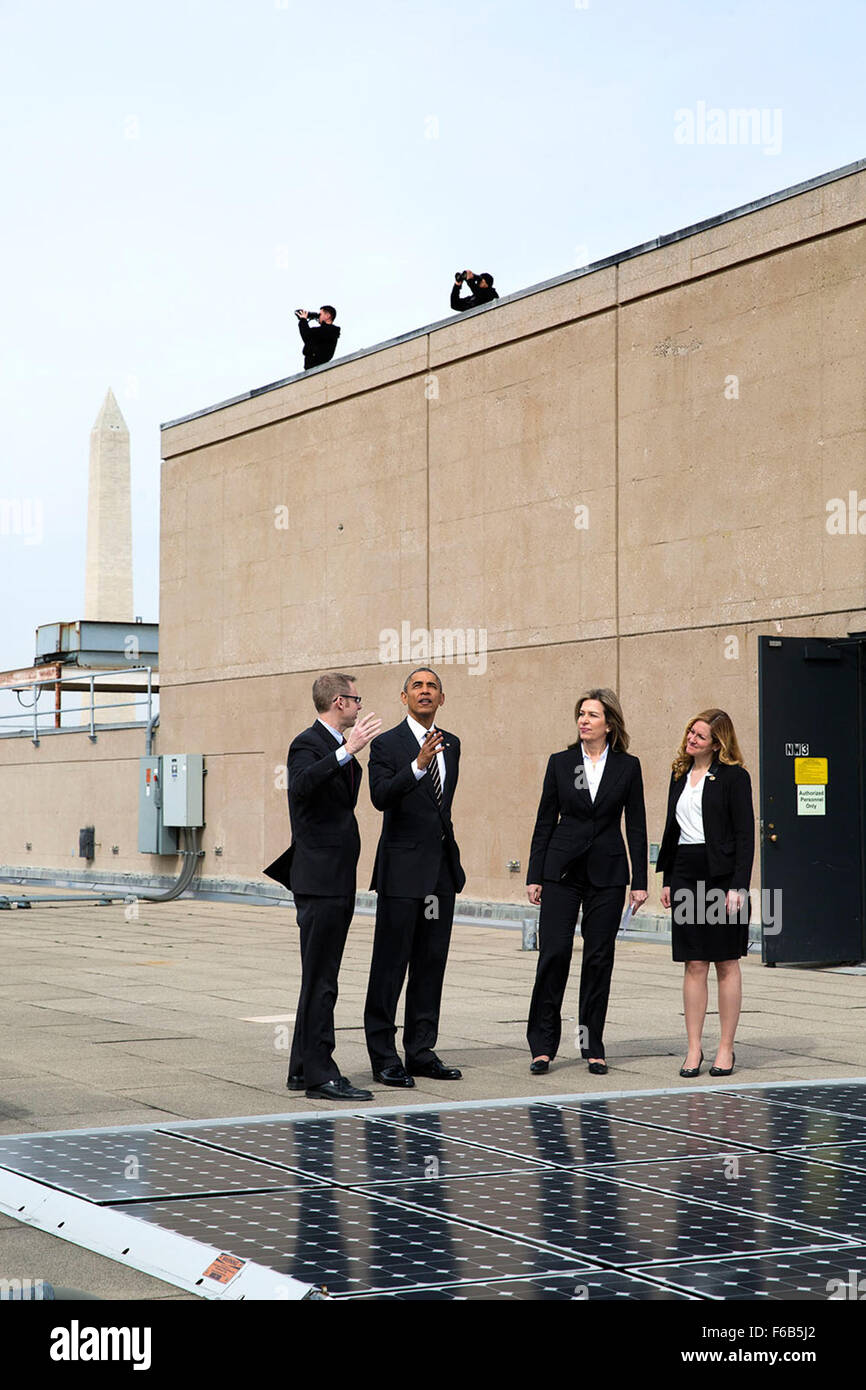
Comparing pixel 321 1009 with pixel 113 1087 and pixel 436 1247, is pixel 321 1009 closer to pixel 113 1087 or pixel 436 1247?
pixel 113 1087

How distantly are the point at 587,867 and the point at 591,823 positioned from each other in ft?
0.76

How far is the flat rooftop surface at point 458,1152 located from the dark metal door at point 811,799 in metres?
2.57

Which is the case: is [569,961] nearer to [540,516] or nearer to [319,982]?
[319,982]

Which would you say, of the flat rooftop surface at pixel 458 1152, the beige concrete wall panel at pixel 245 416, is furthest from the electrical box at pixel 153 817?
the flat rooftop surface at pixel 458 1152

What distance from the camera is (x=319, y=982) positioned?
26.4 feet

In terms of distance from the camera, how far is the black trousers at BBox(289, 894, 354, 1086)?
8.04 metres

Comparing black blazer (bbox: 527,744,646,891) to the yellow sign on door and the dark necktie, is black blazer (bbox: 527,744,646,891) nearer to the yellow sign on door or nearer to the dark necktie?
the dark necktie

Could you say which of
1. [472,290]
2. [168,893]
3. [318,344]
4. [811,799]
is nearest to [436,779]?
[811,799]

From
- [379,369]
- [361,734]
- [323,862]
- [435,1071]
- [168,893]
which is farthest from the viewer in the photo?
[168,893]

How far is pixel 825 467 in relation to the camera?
15828 mm

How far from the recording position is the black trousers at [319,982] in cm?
804

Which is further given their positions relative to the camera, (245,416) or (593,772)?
(245,416)

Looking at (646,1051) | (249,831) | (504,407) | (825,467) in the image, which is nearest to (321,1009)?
(646,1051)

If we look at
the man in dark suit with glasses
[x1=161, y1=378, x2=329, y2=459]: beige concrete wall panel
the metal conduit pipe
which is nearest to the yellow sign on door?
the man in dark suit with glasses
